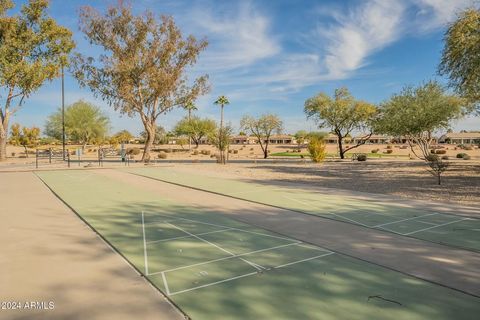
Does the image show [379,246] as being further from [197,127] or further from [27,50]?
[197,127]

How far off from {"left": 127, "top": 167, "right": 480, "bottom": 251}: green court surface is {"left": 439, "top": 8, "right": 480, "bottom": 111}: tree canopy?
13192 mm

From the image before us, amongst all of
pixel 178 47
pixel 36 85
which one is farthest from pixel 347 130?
pixel 36 85

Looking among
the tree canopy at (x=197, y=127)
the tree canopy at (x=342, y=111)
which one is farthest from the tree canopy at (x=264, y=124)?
the tree canopy at (x=197, y=127)

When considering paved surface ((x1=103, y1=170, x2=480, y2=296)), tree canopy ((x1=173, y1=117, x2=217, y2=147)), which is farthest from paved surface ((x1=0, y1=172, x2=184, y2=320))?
tree canopy ((x1=173, y1=117, x2=217, y2=147))

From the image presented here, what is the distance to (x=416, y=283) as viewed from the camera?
4.64m

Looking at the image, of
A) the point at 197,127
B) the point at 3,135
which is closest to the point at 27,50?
the point at 3,135

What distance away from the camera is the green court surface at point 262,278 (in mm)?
3869

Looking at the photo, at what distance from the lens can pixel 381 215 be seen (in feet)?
30.1

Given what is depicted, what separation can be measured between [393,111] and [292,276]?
25.1m

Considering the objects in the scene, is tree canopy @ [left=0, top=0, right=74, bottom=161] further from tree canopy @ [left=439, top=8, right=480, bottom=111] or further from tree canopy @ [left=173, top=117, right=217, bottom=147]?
tree canopy @ [left=173, top=117, right=217, bottom=147]

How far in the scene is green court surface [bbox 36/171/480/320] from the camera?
387 centimetres

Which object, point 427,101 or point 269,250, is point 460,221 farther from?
point 427,101

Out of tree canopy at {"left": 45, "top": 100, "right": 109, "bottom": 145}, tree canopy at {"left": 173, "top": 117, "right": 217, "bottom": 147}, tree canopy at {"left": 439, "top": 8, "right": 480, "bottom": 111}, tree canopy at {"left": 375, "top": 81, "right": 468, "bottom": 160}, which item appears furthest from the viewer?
tree canopy at {"left": 173, "top": 117, "right": 217, "bottom": 147}

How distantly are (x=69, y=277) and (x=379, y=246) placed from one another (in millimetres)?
5340
